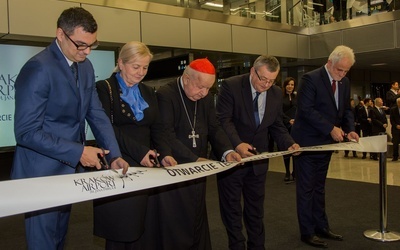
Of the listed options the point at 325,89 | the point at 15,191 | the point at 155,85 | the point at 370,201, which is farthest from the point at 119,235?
the point at 155,85

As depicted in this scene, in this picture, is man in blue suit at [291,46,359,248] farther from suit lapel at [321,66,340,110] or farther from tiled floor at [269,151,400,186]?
tiled floor at [269,151,400,186]

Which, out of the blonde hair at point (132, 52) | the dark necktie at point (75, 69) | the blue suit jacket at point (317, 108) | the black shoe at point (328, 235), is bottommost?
the black shoe at point (328, 235)

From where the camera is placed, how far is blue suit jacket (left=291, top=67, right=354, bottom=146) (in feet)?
12.2

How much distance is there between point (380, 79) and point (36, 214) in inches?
771

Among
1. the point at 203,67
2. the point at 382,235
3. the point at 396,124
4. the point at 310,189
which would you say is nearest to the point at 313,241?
the point at 310,189

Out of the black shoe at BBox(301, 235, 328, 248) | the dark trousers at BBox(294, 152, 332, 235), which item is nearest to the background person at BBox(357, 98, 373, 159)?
the dark trousers at BBox(294, 152, 332, 235)

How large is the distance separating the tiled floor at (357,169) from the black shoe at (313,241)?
144 inches

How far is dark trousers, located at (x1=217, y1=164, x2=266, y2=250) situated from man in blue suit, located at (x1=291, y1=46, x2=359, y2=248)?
0.72m

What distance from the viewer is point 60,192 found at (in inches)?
73.1

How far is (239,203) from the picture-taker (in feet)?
10.6

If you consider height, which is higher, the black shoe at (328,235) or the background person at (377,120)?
the background person at (377,120)

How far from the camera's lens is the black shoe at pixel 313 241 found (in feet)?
12.0

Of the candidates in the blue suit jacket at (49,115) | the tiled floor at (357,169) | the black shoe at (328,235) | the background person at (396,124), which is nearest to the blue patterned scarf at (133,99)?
the blue suit jacket at (49,115)

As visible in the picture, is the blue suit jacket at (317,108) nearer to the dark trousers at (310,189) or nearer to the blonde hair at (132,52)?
the dark trousers at (310,189)
